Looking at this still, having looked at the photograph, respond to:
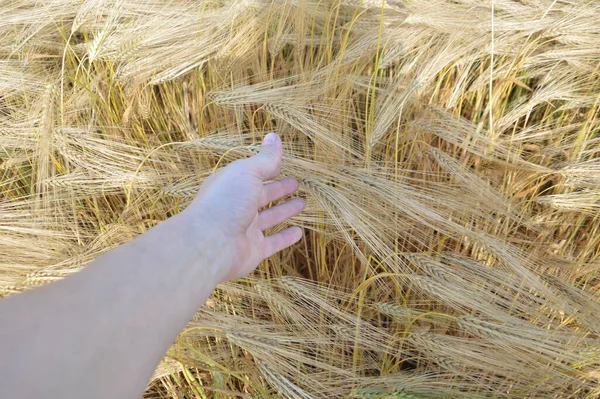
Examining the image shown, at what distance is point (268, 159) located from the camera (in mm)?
897

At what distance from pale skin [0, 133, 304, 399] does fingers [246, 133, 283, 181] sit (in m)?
0.09

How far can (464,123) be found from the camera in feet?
3.48

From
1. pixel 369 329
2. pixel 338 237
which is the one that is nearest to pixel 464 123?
pixel 338 237

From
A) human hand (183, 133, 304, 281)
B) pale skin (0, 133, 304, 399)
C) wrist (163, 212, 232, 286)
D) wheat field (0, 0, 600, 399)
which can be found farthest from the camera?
wheat field (0, 0, 600, 399)

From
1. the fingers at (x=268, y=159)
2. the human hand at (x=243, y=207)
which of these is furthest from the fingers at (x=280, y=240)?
the fingers at (x=268, y=159)

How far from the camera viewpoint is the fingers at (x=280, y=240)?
3.24 ft

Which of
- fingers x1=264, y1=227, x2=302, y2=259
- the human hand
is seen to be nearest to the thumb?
the human hand

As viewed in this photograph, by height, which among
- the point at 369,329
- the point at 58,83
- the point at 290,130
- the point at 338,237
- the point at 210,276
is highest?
the point at 58,83

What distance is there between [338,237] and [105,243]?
1.61 feet

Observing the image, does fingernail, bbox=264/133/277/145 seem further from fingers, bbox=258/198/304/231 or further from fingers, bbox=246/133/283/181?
fingers, bbox=258/198/304/231

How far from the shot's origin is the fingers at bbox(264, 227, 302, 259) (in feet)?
3.24

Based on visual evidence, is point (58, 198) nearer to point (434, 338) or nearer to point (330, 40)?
point (330, 40)

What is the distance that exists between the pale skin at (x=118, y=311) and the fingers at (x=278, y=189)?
0.16 m

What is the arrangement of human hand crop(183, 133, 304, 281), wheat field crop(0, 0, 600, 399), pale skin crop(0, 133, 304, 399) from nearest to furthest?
1. pale skin crop(0, 133, 304, 399)
2. human hand crop(183, 133, 304, 281)
3. wheat field crop(0, 0, 600, 399)
